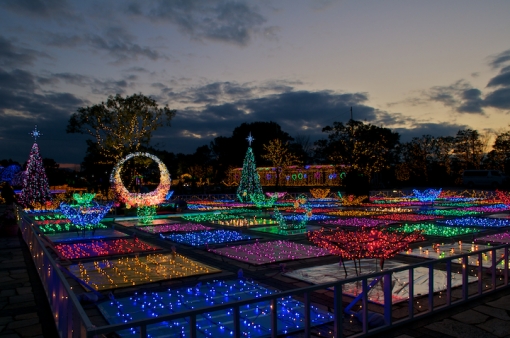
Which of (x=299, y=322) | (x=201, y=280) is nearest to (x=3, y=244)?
(x=201, y=280)

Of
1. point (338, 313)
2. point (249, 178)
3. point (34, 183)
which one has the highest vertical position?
point (249, 178)

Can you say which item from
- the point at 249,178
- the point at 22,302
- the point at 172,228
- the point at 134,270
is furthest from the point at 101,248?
the point at 249,178

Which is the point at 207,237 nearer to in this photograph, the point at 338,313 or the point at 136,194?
the point at 338,313

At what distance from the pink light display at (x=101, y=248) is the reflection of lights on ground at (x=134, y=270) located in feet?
2.72

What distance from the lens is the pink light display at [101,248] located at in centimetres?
1001

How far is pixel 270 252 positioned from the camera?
998 centimetres

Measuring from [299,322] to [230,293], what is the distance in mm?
1753

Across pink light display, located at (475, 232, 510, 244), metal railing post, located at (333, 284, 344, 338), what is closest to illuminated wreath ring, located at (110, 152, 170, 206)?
pink light display, located at (475, 232, 510, 244)

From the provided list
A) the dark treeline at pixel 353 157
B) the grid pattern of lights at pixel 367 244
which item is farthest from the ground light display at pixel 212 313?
the dark treeline at pixel 353 157

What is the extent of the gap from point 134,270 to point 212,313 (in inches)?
128

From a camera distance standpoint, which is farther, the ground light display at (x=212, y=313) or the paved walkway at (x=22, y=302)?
the paved walkway at (x=22, y=302)

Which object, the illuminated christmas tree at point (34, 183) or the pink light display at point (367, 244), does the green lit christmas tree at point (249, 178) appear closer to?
the illuminated christmas tree at point (34, 183)

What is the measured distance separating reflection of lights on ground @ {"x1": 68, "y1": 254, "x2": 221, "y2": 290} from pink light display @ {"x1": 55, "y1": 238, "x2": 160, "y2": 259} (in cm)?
83

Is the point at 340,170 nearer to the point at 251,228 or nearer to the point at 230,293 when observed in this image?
the point at 251,228
